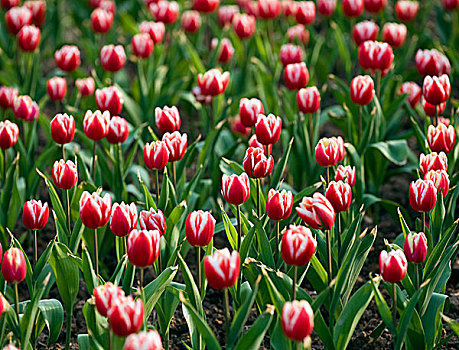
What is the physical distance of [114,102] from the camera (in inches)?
135

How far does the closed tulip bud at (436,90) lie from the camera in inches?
128

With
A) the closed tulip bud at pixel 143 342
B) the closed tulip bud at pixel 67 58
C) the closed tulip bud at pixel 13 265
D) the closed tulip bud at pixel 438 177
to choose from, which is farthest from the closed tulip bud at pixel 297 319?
the closed tulip bud at pixel 67 58

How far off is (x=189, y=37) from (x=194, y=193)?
85.3 inches

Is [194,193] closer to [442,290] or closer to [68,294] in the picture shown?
[68,294]

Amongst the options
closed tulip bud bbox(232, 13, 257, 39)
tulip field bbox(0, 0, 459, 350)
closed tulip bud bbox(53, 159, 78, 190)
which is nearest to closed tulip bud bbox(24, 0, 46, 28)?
tulip field bbox(0, 0, 459, 350)

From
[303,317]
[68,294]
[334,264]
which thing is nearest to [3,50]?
[68,294]

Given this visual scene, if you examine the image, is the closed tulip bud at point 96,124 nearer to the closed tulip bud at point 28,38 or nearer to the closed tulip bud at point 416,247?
the closed tulip bud at point 416,247

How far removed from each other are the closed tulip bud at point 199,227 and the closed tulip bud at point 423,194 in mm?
681

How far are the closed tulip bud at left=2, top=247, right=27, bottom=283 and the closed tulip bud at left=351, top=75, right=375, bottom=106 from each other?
65.4 inches

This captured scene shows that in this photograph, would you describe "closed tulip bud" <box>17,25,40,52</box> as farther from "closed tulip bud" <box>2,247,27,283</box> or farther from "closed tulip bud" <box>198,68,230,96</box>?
"closed tulip bud" <box>2,247,27,283</box>

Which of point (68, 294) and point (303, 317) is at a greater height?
point (303, 317)

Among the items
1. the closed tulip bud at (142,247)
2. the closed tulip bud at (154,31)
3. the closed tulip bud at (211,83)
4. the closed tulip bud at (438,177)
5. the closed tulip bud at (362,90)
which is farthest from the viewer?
the closed tulip bud at (154,31)

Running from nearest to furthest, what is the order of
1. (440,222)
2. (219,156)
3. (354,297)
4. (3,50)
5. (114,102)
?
(354,297) < (440,222) < (114,102) < (219,156) < (3,50)

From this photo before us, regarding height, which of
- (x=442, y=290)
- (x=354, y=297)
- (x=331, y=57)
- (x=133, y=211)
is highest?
(x=133, y=211)
